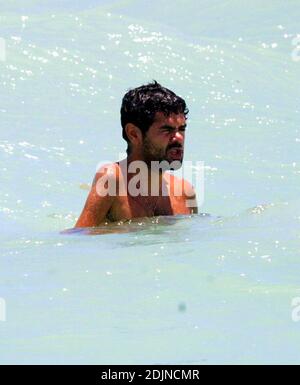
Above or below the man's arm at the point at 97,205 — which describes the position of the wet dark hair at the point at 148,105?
above

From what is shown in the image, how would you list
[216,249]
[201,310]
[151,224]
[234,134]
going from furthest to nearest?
[234,134], [151,224], [216,249], [201,310]

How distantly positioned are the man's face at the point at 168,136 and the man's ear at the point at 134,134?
8 centimetres

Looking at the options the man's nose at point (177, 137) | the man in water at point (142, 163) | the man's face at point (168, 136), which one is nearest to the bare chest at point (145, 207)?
the man in water at point (142, 163)

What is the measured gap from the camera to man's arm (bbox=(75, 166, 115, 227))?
5.90 m

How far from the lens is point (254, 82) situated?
991 cm

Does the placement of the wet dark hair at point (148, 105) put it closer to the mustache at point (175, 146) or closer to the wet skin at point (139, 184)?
the wet skin at point (139, 184)

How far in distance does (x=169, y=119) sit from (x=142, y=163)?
0.32m

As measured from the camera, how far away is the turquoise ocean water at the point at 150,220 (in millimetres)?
4320

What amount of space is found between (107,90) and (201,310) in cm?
522

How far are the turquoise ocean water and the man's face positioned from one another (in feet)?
1.24

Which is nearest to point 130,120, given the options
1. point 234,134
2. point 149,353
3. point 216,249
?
point 216,249

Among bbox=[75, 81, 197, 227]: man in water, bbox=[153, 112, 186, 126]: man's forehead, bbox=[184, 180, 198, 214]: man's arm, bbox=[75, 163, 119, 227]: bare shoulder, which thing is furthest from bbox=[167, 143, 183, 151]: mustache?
bbox=[184, 180, 198, 214]: man's arm

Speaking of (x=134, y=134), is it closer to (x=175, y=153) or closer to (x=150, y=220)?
(x=175, y=153)
